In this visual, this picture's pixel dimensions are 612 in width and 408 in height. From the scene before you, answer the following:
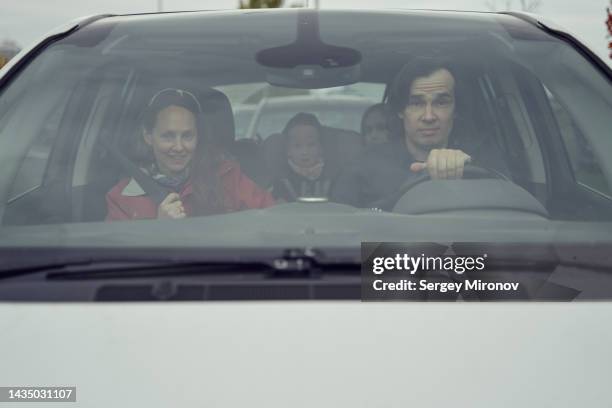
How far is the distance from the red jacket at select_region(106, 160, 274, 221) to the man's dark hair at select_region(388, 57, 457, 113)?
0.44m

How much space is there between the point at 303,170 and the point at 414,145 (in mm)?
280

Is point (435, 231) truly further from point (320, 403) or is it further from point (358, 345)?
point (320, 403)

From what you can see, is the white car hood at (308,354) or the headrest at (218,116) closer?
the white car hood at (308,354)

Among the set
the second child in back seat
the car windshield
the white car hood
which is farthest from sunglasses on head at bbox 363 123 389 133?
the white car hood

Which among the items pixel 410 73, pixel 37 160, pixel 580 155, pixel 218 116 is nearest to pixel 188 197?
pixel 218 116

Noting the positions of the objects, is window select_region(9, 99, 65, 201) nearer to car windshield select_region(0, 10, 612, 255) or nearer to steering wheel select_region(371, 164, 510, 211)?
car windshield select_region(0, 10, 612, 255)

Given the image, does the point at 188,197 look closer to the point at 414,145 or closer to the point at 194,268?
the point at 194,268

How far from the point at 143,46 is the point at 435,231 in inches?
36.9

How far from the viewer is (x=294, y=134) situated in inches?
89.4

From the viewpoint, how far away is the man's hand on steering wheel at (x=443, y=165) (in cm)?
216

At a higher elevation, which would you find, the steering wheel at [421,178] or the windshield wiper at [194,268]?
the steering wheel at [421,178]

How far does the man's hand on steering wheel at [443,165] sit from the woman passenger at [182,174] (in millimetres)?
374

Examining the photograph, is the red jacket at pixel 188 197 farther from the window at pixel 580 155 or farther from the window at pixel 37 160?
the window at pixel 580 155

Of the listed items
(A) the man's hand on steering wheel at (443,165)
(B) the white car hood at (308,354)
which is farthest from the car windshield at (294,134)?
(B) the white car hood at (308,354)
